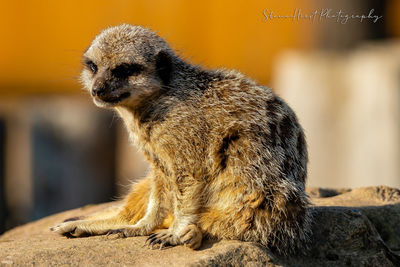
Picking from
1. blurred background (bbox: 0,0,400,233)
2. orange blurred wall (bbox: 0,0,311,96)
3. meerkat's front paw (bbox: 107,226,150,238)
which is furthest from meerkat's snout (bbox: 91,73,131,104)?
orange blurred wall (bbox: 0,0,311,96)

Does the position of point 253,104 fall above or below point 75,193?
above

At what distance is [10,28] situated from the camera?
12.6m

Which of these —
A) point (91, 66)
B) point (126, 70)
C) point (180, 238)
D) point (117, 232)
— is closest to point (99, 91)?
point (126, 70)

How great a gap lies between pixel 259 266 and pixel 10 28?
29.2 feet

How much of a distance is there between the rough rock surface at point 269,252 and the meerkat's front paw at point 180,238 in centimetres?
5

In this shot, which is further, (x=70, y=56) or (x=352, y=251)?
(x=70, y=56)

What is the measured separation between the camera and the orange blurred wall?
11922 millimetres

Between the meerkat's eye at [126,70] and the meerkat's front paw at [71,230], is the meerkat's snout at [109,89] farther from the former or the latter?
the meerkat's front paw at [71,230]

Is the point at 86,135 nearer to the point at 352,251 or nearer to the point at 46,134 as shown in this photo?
the point at 46,134

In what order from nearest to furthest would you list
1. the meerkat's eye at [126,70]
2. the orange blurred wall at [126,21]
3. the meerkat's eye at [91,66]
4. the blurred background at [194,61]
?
the meerkat's eye at [126,70] < the meerkat's eye at [91,66] < the blurred background at [194,61] < the orange blurred wall at [126,21]

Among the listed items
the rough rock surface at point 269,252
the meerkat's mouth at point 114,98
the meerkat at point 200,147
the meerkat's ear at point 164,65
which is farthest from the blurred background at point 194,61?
the meerkat's mouth at point 114,98

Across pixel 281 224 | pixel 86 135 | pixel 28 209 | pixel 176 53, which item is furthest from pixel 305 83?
pixel 281 224

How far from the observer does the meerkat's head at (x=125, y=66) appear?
527 cm

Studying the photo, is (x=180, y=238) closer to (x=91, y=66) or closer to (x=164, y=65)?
(x=164, y=65)
